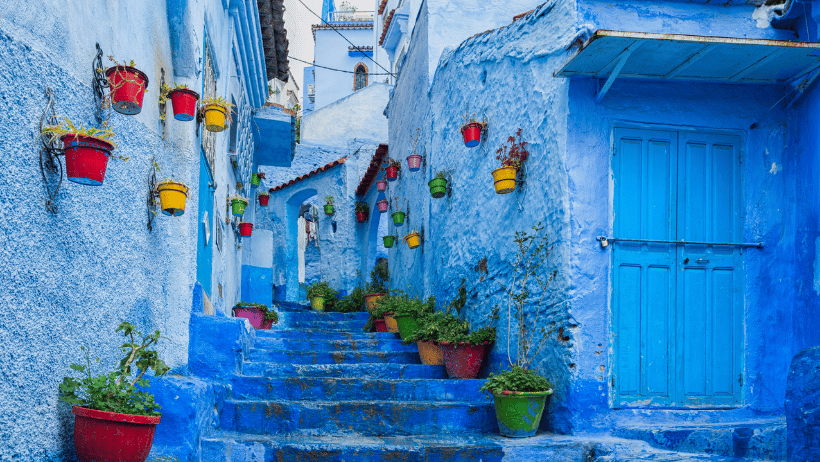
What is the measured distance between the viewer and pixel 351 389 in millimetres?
6082

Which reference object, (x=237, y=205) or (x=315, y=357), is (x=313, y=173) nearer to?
(x=237, y=205)

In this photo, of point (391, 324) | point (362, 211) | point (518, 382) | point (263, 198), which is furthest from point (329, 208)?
point (518, 382)

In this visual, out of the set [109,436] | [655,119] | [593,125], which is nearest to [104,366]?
[109,436]

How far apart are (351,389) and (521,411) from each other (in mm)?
1584

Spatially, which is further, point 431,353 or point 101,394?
point 431,353

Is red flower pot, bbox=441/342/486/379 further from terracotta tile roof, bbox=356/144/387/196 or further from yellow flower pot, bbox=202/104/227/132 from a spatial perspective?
terracotta tile roof, bbox=356/144/387/196

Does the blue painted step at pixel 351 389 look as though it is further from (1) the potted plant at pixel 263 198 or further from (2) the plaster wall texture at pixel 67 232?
(1) the potted plant at pixel 263 198

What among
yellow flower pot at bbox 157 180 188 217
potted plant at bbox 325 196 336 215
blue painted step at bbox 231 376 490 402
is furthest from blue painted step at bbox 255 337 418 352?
potted plant at bbox 325 196 336 215

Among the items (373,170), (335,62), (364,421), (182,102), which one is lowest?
(364,421)

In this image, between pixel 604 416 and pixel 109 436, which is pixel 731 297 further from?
pixel 109 436

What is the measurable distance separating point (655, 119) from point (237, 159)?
630cm

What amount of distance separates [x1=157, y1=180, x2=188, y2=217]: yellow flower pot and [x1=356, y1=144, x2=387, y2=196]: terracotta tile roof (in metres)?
9.09

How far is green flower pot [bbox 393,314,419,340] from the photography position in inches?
319

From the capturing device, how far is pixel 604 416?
5.37 meters
